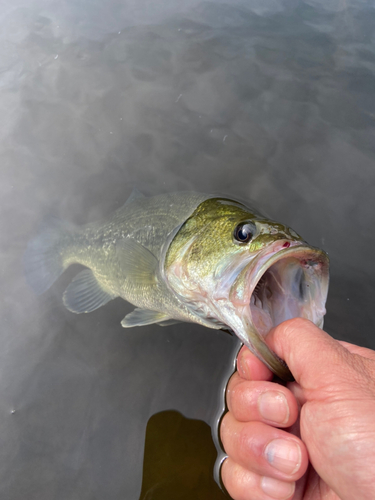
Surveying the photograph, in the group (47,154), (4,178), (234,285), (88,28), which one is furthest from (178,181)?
(88,28)

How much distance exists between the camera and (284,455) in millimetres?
1282

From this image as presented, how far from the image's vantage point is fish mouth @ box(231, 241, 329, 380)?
50.7 inches

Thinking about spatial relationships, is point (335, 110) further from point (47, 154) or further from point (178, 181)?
point (47, 154)

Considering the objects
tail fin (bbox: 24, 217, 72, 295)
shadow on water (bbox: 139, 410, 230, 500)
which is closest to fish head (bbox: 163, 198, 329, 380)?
shadow on water (bbox: 139, 410, 230, 500)

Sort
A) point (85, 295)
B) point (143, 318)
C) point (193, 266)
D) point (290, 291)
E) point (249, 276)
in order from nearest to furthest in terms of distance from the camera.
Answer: point (249, 276) < point (290, 291) < point (193, 266) < point (143, 318) < point (85, 295)

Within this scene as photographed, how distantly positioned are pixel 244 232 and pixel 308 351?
0.65m

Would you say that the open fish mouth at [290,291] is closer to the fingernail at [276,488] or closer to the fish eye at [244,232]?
the fish eye at [244,232]

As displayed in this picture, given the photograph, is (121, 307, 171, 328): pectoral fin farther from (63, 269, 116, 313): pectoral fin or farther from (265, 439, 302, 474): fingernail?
(265, 439, 302, 474): fingernail

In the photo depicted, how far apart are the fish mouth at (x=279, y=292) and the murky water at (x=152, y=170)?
1019 mm

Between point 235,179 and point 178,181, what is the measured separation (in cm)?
66

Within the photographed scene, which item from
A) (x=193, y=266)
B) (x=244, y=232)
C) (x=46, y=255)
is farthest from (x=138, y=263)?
(x=46, y=255)

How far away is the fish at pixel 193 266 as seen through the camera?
1.38 m

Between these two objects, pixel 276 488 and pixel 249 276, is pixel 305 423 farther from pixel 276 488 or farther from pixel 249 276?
pixel 249 276

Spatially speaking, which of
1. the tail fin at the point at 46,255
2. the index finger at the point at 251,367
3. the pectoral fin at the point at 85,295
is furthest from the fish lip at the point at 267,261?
the tail fin at the point at 46,255
